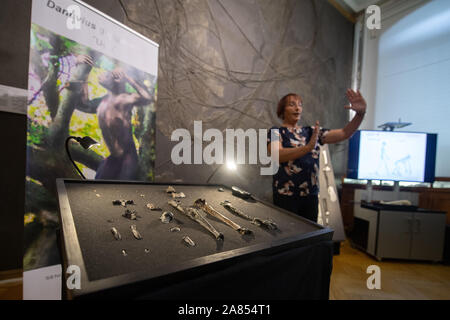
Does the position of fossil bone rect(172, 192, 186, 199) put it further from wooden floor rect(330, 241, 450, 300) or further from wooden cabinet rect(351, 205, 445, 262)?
wooden cabinet rect(351, 205, 445, 262)

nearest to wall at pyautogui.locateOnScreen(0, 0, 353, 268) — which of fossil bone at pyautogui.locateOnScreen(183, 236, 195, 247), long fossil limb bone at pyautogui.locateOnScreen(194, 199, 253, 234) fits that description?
long fossil limb bone at pyautogui.locateOnScreen(194, 199, 253, 234)

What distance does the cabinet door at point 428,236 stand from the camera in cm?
317

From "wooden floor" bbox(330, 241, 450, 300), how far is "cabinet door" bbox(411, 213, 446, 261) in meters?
0.14

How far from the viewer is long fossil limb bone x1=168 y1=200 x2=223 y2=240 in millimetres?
775

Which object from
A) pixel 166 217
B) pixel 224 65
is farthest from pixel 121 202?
pixel 224 65

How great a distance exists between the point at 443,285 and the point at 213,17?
404 centimetres

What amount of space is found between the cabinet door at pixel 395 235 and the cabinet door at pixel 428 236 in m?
0.08

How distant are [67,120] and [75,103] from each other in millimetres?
144

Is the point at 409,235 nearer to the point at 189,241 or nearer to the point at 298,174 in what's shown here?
the point at 298,174

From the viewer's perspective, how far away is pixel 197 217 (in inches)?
35.5

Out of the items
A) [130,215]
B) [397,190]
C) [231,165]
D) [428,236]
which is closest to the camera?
[130,215]

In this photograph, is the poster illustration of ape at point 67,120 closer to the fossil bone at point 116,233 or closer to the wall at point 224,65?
the wall at point 224,65

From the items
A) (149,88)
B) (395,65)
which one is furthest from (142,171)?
(395,65)

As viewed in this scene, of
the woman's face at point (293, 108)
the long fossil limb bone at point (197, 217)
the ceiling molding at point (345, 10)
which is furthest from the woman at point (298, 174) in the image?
the ceiling molding at point (345, 10)
